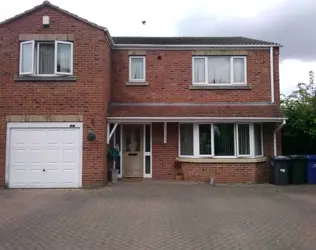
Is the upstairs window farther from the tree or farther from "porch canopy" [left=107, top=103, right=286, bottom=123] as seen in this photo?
the tree

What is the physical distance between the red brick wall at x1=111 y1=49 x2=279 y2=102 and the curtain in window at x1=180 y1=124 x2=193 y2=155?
1.19m

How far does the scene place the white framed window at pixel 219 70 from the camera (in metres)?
15.8

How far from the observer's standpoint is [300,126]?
1630cm

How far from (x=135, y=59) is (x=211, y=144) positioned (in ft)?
15.7

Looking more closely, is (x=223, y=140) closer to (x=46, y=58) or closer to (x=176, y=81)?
(x=176, y=81)

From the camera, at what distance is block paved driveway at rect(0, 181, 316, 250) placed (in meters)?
6.74

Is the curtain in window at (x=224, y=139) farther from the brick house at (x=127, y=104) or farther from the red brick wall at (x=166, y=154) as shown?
the red brick wall at (x=166, y=154)

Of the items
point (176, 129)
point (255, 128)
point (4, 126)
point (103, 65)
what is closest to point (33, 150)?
point (4, 126)

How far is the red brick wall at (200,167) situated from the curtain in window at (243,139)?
54cm

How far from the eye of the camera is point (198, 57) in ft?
52.0

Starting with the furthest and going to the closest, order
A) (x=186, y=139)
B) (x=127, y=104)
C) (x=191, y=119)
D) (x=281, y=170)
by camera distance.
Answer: (x=127, y=104)
(x=186, y=139)
(x=281, y=170)
(x=191, y=119)

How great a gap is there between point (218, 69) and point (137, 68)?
3.41 meters

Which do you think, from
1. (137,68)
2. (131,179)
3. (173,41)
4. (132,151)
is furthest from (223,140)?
(173,41)

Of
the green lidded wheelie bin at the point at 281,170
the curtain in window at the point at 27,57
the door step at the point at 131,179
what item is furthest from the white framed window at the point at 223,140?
the curtain in window at the point at 27,57
